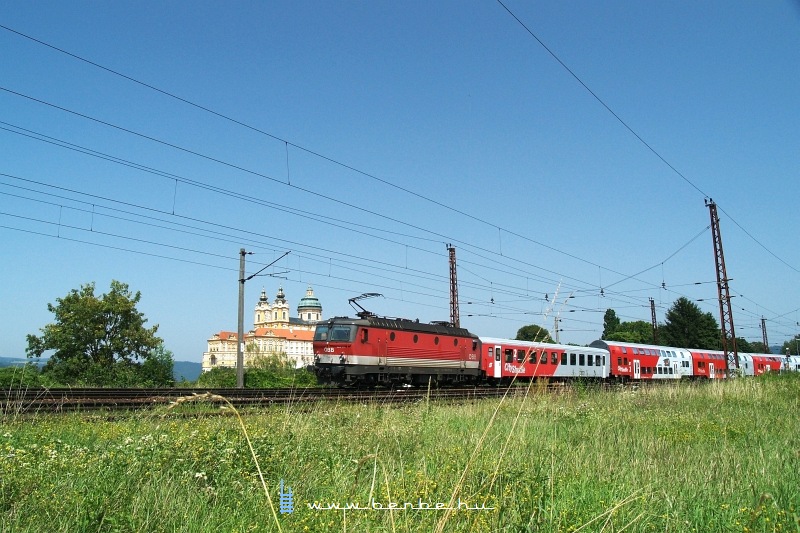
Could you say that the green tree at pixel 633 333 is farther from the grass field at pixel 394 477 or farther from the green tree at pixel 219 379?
the grass field at pixel 394 477

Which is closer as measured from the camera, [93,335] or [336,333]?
[336,333]

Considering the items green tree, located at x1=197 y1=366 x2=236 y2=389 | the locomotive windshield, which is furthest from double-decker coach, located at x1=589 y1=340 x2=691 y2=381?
green tree, located at x1=197 y1=366 x2=236 y2=389

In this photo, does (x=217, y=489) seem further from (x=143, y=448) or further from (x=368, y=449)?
(x=368, y=449)

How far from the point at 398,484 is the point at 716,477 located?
3.43 metres

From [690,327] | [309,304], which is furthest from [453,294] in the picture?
[309,304]

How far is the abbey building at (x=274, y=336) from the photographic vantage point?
145000mm

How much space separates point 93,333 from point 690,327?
7069cm

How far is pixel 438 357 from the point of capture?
27781 mm

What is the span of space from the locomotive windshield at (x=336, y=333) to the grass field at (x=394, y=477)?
1472cm

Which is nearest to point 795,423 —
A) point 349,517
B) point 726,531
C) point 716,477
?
point 716,477

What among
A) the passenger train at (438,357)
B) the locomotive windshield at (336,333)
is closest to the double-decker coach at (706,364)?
the passenger train at (438,357)

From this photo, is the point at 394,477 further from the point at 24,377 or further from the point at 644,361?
the point at 644,361

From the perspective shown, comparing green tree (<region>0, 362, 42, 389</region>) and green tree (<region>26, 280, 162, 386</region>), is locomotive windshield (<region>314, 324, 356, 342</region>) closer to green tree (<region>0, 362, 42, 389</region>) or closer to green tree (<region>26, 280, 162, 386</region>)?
green tree (<region>0, 362, 42, 389</region>)

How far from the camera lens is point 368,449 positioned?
6.73m
